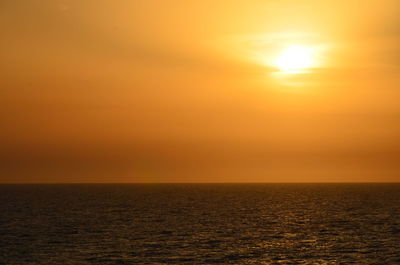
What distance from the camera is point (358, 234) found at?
79938 millimetres

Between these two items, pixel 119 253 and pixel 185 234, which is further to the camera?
pixel 185 234

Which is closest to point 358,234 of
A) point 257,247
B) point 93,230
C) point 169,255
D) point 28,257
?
point 257,247

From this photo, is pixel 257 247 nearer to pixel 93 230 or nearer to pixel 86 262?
pixel 86 262

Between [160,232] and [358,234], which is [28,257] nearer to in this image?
[160,232]

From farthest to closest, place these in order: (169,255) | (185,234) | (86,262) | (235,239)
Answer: (185,234) → (235,239) → (169,255) → (86,262)

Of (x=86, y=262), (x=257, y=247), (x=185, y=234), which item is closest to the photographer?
(x=86, y=262)

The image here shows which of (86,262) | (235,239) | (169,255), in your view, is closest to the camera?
(86,262)

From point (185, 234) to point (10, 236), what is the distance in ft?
86.2

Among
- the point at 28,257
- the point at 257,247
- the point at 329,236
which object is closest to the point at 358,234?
the point at 329,236

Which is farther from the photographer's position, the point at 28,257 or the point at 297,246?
the point at 297,246

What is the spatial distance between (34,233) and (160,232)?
19.9 metres

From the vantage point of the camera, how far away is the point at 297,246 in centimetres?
6762

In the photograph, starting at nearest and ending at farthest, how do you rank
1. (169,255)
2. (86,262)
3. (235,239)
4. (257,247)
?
(86,262)
(169,255)
(257,247)
(235,239)

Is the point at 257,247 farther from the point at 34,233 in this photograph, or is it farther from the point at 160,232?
the point at 34,233
